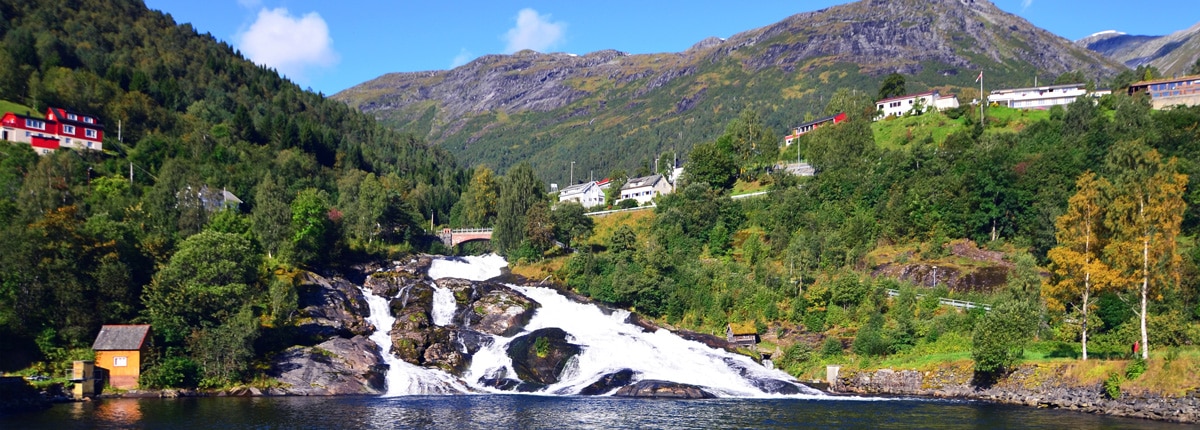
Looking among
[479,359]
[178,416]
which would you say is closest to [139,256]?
[178,416]

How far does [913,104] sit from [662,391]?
95086 mm

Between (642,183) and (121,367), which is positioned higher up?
(642,183)

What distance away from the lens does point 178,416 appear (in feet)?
153

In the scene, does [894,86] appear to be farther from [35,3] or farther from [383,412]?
[35,3]

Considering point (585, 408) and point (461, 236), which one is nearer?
point (585, 408)

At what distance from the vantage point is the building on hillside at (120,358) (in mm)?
56062

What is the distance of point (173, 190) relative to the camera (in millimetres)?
86438

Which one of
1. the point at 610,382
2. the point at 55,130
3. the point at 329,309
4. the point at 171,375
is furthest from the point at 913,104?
the point at 55,130

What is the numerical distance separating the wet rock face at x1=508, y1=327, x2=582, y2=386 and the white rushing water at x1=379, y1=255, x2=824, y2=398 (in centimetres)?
72

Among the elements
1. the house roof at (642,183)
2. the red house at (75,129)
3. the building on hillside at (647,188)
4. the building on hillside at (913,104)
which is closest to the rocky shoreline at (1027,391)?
the building on hillside at (647,188)

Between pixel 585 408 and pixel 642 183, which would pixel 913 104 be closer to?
pixel 642 183

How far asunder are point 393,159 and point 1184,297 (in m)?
143

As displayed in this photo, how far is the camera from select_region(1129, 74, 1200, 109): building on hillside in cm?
10969

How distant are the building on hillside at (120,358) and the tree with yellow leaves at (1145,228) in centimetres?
6836
